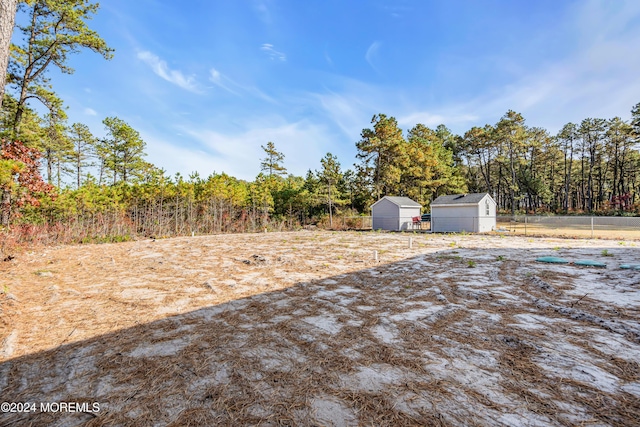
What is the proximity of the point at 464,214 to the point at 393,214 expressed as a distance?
4.70 meters

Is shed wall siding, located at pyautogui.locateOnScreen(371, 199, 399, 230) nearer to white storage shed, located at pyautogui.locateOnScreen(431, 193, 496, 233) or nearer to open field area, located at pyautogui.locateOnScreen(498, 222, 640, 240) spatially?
white storage shed, located at pyautogui.locateOnScreen(431, 193, 496, 233)

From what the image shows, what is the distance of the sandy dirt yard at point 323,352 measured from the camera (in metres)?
1.48

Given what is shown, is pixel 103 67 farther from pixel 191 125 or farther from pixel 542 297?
pixel 542 297

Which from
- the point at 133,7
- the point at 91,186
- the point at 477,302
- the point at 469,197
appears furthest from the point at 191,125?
the point at 469,197

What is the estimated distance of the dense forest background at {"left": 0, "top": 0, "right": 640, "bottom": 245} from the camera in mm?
8609

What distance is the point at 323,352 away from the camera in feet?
7.06

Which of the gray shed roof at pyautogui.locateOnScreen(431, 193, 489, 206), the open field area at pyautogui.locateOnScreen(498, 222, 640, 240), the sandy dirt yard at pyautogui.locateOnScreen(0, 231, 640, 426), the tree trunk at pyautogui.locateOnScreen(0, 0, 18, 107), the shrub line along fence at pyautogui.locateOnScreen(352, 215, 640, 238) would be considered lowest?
the sandy dirt yard at pyautogui.locateOnScreen(0, 231, 640, 426)

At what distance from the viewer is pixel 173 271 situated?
5215mm

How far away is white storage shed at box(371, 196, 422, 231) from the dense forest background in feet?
8.93

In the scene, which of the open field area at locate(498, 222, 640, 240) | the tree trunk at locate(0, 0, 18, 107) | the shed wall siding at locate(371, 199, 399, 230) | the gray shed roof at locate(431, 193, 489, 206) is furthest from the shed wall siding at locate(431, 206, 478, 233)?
the tree trunk at locate(0, 0, 18, 107)

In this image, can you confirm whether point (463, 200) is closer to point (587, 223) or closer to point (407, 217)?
point (407, 217)

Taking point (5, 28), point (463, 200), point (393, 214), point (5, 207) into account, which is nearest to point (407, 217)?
point (393, 214)

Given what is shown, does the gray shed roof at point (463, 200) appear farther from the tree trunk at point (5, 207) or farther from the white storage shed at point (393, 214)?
the tree trunk at point (5, 207)

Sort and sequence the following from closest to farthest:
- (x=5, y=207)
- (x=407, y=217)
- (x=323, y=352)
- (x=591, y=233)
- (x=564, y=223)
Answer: (x=323, y=352), (x=5, y=207), (x=591, y=233), (x=564, y=223), (x=407, y=217)
